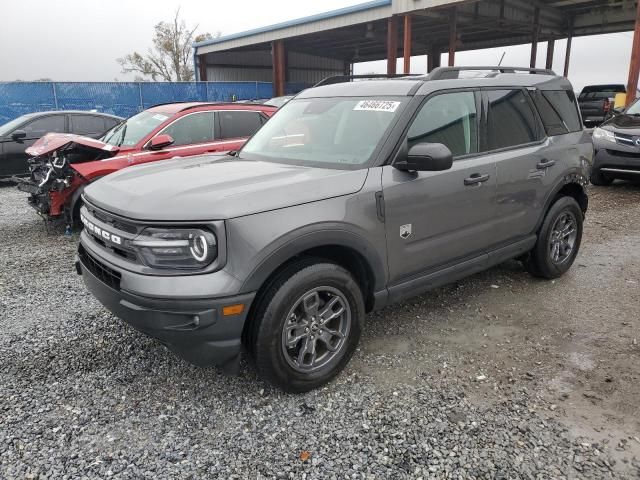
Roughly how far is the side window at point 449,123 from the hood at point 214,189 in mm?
632

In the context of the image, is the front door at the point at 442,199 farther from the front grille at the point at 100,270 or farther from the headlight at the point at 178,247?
the front grille at the point at 100,270

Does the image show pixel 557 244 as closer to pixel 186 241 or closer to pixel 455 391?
pixel 455 391

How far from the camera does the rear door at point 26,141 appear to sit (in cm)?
955

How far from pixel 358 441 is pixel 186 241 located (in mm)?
1366

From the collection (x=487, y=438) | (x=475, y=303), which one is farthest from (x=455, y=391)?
(x=475, y=303)

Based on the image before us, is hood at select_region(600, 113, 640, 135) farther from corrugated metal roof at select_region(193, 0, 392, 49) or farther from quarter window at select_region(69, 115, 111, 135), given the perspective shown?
corrugated metal roof at select_region(193, 0, 392, 49)

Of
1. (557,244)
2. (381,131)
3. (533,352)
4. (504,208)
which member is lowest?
(533,352)

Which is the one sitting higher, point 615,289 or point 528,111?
point 528,111

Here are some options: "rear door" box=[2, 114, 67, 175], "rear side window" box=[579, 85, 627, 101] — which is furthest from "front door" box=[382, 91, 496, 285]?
"rear side window" box=[579, 85, 627, 101]

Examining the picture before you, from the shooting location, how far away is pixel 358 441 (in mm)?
2604

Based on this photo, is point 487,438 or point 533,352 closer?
point 487,438

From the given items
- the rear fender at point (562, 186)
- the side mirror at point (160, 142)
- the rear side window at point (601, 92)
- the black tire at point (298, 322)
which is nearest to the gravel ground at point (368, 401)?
the black tire at point (298, 322)

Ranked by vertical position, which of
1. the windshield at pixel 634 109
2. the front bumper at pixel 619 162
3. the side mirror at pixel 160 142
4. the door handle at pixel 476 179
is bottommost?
the front bumper at pixel 619 162

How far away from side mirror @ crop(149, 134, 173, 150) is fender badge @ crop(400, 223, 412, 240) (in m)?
4.23
